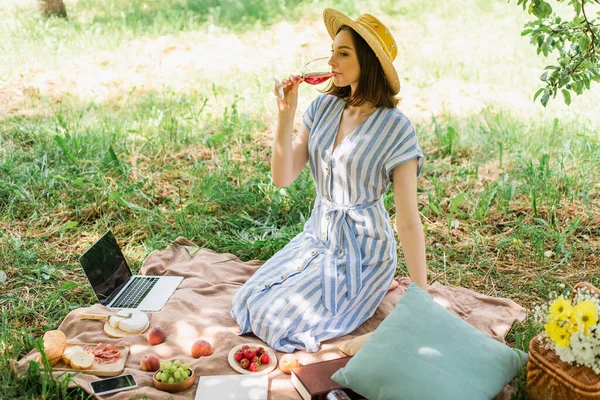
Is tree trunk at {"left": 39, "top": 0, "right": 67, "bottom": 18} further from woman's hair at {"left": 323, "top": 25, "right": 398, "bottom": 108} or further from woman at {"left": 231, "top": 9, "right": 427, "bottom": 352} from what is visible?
woman's hair at {"left": 323, "top": 25, "right": 398, "bottom": 108}

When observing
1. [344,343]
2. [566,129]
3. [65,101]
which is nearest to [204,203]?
[344,343]

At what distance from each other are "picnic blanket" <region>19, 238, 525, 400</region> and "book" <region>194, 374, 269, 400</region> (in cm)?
5

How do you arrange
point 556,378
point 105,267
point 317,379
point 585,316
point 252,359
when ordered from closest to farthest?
point 585,316 → point 556,378 → point 317,379 → point 252,359 → point 105,267

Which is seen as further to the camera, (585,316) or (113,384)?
(113,384)

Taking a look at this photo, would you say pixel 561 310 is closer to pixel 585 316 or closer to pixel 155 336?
pixel 585 316

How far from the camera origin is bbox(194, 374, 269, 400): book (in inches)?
115

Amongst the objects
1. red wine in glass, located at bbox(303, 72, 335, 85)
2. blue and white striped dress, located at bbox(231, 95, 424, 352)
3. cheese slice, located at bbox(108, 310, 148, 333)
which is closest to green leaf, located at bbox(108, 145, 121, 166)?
cheese slice, located at bbox(108, 310, 148, 333)

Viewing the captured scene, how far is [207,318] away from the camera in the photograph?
358 cm

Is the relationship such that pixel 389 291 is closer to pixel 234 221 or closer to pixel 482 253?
pixel 482 253

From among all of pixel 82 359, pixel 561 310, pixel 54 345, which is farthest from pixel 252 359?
pixel 561 310

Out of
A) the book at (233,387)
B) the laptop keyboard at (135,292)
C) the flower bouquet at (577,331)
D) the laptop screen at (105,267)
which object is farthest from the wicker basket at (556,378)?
the laptop screen at (105,267)

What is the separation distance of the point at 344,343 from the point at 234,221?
5.52 ft

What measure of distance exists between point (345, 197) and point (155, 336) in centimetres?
120

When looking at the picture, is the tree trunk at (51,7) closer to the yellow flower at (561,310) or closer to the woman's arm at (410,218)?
the woman's arm at (410,218)
